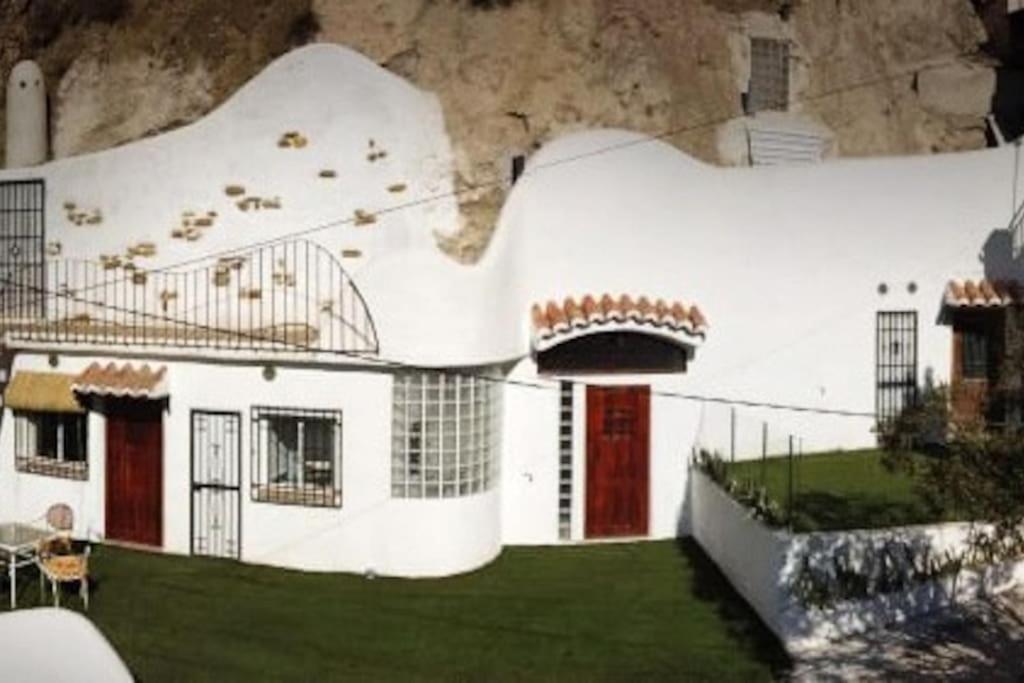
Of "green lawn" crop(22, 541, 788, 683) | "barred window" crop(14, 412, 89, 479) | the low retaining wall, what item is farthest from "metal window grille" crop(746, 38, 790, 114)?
"barred window" crop(14, 412, 89, 479)

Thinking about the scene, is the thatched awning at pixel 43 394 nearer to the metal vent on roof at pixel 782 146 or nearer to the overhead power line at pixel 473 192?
the overhead power line at pixel 473 192

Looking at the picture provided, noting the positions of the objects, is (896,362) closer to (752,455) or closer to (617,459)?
(752,455)

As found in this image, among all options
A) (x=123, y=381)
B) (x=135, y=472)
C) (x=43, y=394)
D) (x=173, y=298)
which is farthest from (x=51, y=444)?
(x=173, y=298)

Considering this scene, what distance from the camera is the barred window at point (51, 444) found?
1969cm

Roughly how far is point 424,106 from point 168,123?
14.6ft

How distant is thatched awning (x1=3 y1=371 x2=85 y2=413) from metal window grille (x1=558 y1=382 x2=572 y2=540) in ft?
24.6

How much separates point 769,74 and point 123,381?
13253 millimetres

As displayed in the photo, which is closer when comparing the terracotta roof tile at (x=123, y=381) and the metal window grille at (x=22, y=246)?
the terracotta roof tile at (x=123, y=381)

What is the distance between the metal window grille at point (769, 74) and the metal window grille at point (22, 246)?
42.8 ft

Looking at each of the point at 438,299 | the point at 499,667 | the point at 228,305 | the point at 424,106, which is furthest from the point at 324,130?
the point at 499,667

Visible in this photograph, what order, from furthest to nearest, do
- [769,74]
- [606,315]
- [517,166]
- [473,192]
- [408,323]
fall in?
[769,74] < [473,192] < [517,166] < [606,315] < [408,323]

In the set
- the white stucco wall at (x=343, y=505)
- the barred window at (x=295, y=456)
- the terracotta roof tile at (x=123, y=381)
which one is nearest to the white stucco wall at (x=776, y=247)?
the white stucco wall at (x=343, y=505)

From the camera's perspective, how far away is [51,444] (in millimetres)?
20109

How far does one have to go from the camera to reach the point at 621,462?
20.1 m
